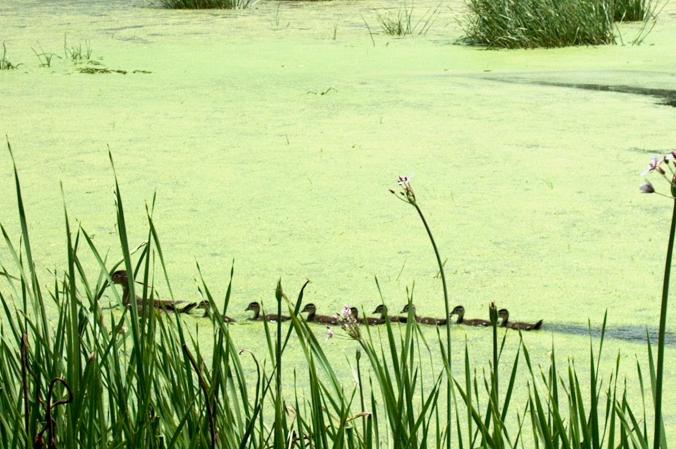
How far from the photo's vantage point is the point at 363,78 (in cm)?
420

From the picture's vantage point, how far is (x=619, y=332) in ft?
5.69

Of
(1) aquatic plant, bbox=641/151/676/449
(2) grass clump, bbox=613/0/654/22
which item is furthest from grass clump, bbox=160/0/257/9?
(1) aquatic plant, bbox=641/151/676/449

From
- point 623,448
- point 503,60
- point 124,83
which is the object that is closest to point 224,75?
point 124,83

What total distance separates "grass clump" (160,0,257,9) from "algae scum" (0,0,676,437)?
1.69 meters

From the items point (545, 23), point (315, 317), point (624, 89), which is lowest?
point (315, 317)

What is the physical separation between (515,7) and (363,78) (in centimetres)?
93

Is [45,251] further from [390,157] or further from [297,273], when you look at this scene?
[390,157]

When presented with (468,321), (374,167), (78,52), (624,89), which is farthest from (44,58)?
(468,321)

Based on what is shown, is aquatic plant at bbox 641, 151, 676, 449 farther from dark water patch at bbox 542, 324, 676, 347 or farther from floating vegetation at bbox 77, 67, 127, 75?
floating vegetation at bbox 77, 67, 127, 75

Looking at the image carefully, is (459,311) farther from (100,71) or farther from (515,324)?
(100,71)

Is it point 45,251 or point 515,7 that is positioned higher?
point 515,7

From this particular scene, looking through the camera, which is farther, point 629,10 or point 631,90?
point 629,10

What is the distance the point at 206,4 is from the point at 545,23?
259 centimetres

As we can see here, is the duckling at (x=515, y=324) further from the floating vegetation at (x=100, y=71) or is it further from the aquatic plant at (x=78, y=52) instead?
the aquatic plant at (x=78, y=52)
